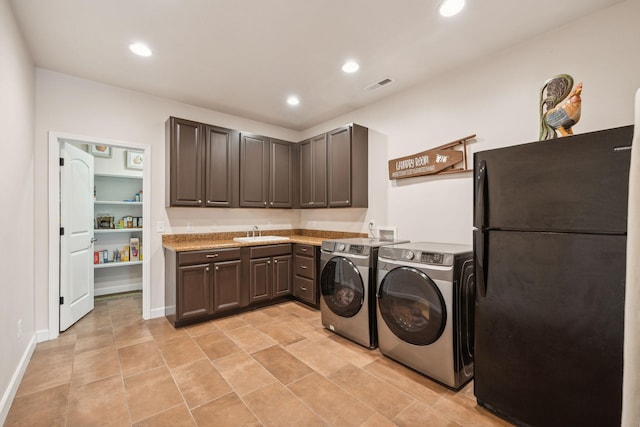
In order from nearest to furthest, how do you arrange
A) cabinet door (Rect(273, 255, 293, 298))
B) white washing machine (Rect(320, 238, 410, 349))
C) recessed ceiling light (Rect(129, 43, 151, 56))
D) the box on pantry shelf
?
recessed ceiling light (Rect(129, 43, 151, 56))
white washing machine (Rect(320, 238, 410, 349))
cabinet door (Rect(273, 255, 293, 298))
the box on pantry shelf

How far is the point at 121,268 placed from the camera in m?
→ 4.61

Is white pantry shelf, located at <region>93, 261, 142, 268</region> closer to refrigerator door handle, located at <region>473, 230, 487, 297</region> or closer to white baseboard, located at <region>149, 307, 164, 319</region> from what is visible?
white baseboard, located at <region>149, 307, 164, 319</region>

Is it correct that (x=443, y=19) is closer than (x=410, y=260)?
Yes

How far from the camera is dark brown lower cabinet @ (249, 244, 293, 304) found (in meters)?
3.73

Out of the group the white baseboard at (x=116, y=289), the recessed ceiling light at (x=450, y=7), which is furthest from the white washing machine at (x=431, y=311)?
the white baseboard at (x=116, y=289)

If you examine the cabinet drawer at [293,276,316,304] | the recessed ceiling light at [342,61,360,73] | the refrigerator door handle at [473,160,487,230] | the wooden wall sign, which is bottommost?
the cabinet drawer at [293,276,316,304]

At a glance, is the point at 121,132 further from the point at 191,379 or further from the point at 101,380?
the point at 191,379

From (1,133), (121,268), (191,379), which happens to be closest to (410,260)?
(191,379)

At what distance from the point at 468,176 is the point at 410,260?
1.13 metres

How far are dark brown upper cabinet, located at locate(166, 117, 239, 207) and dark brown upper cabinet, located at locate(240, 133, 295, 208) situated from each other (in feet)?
0.44

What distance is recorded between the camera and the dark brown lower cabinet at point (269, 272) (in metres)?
3.73

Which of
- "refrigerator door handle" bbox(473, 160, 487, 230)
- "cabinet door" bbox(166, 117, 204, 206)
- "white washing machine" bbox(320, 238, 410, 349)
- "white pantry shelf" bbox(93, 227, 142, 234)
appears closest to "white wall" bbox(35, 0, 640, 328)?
"cabinet door" bbox(166, 117, 204, 206)

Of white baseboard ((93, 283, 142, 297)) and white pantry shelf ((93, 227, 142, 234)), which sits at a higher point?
white pantry shelf ((93, 227, 142, 234))

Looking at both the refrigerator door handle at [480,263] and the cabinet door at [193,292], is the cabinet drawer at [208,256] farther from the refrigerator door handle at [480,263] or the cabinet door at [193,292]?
the refrigerator door handle at [480,263]
